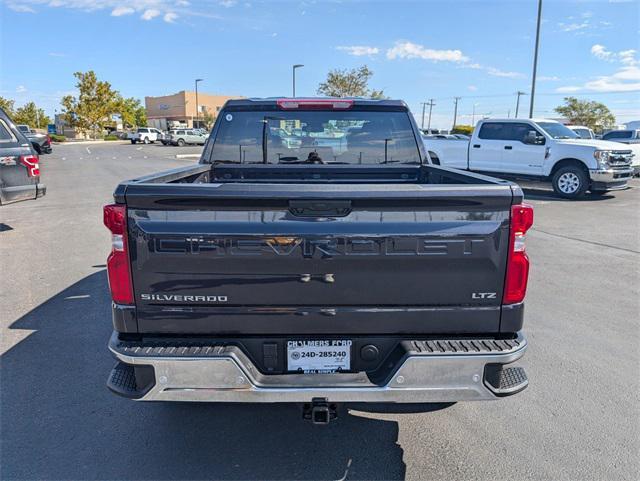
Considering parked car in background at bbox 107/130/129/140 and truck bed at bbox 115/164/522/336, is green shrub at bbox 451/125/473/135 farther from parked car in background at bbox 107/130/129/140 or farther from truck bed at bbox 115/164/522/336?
truck bed at bbox 115/164/522/336

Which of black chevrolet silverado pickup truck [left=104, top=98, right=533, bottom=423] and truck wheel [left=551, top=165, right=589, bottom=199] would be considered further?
truck wheel [left=551, top=165, right=589, bottom=199]

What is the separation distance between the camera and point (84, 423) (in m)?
3.21

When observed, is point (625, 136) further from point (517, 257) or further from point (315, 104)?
point (517, 257)

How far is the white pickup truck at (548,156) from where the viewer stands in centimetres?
1348

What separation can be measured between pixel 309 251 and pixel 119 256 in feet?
3.18

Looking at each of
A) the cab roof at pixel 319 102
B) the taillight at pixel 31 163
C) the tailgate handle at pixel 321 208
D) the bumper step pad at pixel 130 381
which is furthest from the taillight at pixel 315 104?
the taillight at pixel 31 163

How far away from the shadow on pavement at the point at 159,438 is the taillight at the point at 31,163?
5921mm

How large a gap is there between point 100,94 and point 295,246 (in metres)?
75.9

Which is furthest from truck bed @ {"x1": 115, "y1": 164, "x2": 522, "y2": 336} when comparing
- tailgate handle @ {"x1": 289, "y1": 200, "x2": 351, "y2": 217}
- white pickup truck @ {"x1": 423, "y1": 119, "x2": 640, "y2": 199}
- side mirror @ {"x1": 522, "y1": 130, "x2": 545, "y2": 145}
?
side mirror @ {"x1": 522, "y1": 130, "x2": 545, "y2": 145}

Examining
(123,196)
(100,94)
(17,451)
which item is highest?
(100,94)

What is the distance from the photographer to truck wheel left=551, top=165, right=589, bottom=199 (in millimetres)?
13719

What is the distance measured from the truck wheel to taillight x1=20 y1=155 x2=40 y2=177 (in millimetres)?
13280

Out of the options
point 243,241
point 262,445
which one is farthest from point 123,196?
point 262,445

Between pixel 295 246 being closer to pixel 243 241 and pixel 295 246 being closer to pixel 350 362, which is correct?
pixel 243 241
